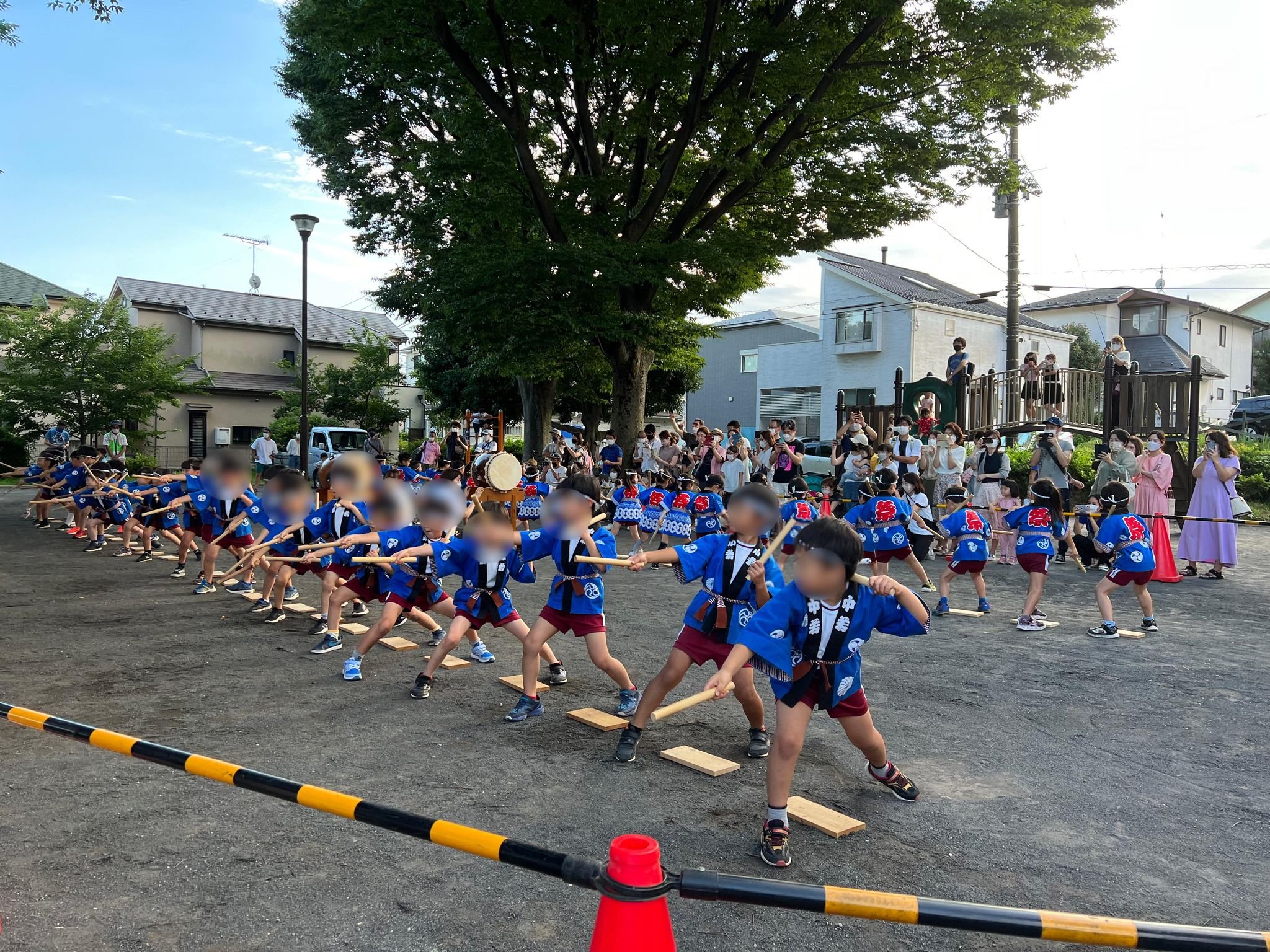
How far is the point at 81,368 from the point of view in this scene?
80.6 feet

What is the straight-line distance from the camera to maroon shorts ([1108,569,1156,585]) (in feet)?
26.5

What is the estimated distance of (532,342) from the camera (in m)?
16.7

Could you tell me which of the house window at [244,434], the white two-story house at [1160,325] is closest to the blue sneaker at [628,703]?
the house window at [244,434]

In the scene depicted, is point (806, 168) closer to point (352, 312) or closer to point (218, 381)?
point (218, 381)

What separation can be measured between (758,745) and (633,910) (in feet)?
9.32

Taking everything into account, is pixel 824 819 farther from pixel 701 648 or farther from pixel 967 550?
pixel 967 550

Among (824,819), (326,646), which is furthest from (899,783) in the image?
(326,646)

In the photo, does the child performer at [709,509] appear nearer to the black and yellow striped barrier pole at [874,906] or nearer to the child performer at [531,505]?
the child performer at [531,505]

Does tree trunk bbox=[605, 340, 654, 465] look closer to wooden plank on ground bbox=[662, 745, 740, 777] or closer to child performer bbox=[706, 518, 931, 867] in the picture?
wooden plank on ground bbox=[662, 745, 740, 777]

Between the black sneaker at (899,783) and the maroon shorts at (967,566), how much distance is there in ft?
17.0

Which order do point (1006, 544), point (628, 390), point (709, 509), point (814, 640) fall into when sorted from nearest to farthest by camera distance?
1. point (814, 640)
2. point (709, 509)
3. point (1006, 544)
4. point (628, 390)

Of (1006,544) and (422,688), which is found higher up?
(1006,544)

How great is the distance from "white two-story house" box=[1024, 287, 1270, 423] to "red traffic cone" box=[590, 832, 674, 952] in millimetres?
40205

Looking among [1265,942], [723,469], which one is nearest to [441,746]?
[1265,942]
